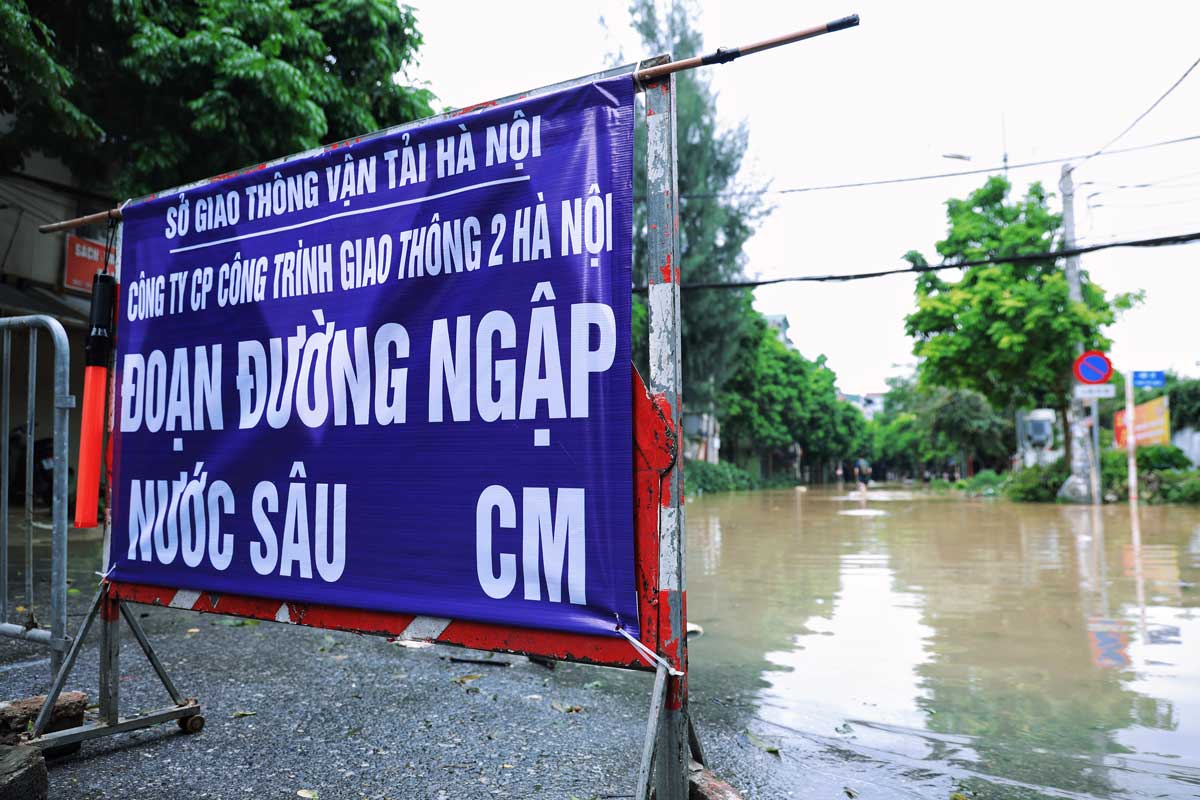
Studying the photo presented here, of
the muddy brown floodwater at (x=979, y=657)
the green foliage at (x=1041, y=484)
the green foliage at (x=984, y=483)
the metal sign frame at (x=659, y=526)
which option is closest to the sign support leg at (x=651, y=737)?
the metal sign frame at (x=659, y=526)

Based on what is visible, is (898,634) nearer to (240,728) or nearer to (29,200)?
(240,728)

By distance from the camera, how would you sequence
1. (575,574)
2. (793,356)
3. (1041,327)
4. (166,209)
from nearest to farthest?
(575,574) → (166,209) → (1041,327) → (793,356)

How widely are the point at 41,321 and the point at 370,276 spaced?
1.63 metres

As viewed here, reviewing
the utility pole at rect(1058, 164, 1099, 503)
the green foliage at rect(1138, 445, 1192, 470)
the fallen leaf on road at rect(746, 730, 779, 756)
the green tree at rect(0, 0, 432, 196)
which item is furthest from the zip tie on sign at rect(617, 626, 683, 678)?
the green foliage at rect(1138, 445, 1192, 470)

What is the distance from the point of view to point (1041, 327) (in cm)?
2075

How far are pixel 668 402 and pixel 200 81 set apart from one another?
8656 mm

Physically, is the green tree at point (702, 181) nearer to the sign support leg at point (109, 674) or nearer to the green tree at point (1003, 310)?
the green tree at point (1003, 310)

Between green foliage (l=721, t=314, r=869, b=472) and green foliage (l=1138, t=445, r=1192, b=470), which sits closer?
green foliage (l=1138, t=445, r=1192, b=470)

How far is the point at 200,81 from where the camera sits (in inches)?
346

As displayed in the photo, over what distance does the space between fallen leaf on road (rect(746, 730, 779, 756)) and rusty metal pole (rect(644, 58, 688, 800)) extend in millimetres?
1501

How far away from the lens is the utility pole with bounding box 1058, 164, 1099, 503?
2005 centimetres

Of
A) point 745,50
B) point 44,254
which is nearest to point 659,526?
point 745,50

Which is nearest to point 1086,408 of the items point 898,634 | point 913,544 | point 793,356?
point 913,544

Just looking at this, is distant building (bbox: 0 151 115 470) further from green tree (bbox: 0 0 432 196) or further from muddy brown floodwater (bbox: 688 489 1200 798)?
muddy brown floodwater (bbox: 688 489 1200 798)
